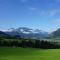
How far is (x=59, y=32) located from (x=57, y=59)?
5082 inches

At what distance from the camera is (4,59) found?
25656 mm

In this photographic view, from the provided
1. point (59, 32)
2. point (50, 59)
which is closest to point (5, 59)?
point (50, 59)

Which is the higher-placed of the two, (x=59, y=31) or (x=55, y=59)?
(x=59, y=31)

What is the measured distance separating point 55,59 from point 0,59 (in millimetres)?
7674

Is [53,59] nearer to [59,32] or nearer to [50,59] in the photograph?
[50,59]

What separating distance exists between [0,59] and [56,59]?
7807 mm

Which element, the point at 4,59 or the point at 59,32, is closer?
the point at 4,59

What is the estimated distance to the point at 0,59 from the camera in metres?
25.8

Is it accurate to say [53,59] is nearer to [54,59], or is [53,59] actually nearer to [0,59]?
[54,59]

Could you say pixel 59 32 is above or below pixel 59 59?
above

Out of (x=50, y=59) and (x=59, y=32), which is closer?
(x=50, y=59)

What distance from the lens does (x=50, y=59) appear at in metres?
25.8

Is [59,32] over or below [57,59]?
over

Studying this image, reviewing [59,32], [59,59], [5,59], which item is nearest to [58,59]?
[59,59]
